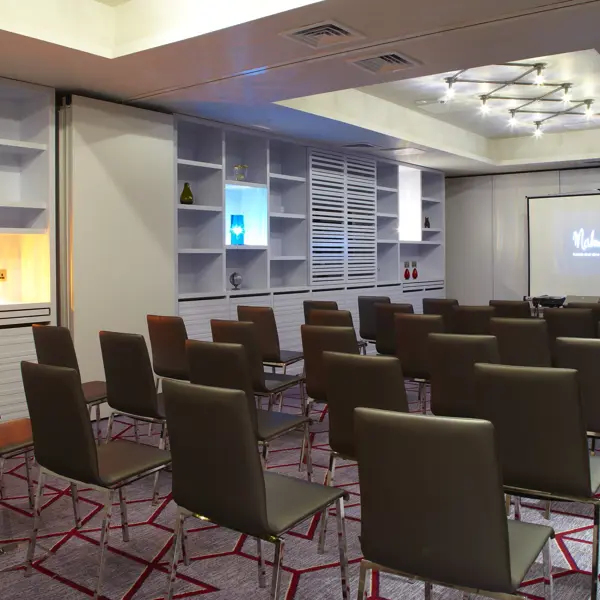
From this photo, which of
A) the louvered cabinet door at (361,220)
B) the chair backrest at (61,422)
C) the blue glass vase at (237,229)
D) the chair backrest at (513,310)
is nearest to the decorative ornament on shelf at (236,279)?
the blue glass vase at (237,229)

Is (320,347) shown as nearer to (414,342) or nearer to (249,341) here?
(249,341)

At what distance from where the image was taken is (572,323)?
5.10 meters

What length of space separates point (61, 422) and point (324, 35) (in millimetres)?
2929

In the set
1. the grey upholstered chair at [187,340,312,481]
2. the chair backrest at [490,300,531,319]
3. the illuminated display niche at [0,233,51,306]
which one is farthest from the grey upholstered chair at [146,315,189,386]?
the chair backrest at [490,300,531,319]

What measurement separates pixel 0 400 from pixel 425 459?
14.0ft

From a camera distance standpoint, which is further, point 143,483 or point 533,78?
point 533,78

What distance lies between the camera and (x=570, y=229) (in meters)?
10.7

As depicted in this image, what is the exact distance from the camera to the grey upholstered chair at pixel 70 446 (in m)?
2.61

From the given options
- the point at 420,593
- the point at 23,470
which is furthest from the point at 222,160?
the point at 420,593

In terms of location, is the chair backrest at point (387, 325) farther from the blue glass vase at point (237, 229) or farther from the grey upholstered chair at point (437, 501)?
the grey upholstered chair at point (437, 501)

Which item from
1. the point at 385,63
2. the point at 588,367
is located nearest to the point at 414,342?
the point at 588,367

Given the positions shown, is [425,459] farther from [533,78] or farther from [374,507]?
[533,78]

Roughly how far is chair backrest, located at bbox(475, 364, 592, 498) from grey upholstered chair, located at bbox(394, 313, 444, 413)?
7.15ft

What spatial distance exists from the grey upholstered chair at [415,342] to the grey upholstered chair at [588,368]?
53.9 inches
